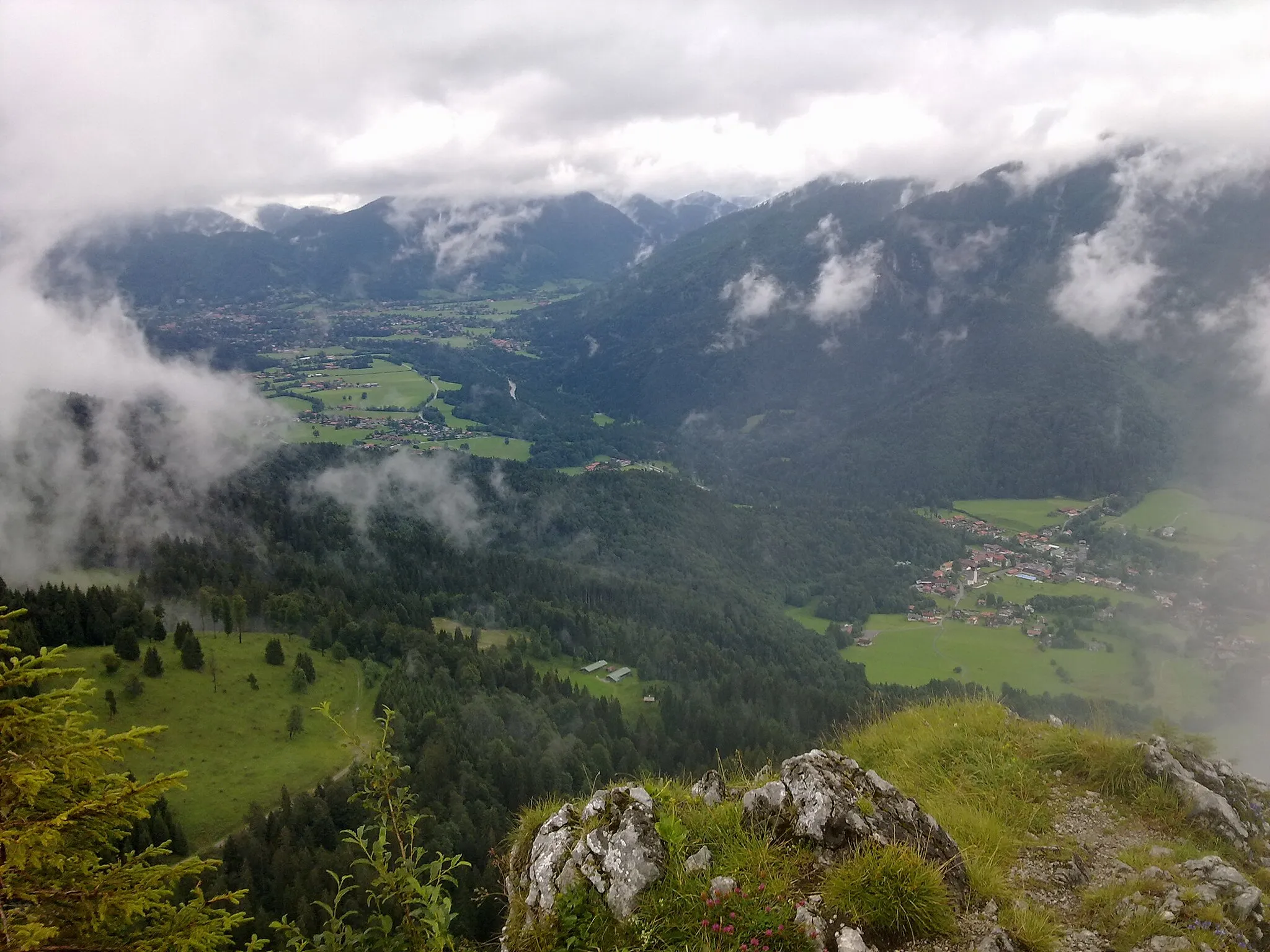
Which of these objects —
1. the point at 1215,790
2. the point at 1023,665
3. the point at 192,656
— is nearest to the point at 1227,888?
the point at 1215,790

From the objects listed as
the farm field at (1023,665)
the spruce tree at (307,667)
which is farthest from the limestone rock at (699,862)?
the farm field at (1023,665)

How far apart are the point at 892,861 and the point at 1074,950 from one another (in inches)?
102

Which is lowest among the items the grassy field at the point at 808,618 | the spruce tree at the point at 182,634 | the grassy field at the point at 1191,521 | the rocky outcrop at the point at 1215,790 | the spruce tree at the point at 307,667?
the grassy field at the point at 808,618

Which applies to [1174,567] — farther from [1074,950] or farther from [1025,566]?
[1074,950]

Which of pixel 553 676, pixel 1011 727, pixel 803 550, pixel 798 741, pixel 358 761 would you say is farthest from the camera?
pixel 803 550

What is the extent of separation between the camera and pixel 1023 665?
103 meters

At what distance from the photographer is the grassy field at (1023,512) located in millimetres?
177125

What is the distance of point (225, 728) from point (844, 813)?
73800 millimetres

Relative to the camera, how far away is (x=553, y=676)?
90.5 meters

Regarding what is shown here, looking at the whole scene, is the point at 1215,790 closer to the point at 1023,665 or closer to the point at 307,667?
the point at 307,667

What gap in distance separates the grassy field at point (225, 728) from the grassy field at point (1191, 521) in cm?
17255

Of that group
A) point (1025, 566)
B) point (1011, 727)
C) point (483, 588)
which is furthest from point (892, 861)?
point (1025, 566)

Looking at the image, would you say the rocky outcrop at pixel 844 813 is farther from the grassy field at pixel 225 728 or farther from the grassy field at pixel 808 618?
the grassy field at pixel 808 618

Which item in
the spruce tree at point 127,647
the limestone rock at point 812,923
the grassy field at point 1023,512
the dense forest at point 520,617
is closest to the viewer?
the limestone rock at point 812,923
